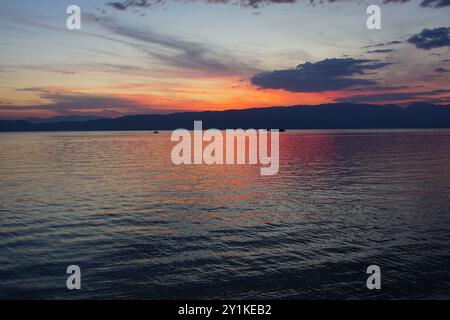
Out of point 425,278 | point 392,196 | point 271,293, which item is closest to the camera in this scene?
point 271,293

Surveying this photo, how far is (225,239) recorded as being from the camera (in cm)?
2773

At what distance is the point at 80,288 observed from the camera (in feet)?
64.0

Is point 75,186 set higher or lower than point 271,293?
higher

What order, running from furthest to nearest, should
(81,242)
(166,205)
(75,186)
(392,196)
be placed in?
(75,186) → (392,196) → (166,205) → (81,242)

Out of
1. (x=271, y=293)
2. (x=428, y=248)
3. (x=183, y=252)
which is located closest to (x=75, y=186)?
(x=183, y=252)

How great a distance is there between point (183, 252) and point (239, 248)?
12.8 feet

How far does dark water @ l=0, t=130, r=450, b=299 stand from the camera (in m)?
19.7

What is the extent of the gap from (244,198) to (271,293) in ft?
83.0

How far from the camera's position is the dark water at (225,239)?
19734 mm

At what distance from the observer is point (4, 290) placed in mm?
19156

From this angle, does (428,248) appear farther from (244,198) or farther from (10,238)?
(10,238)

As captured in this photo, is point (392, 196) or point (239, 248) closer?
point (239, 248)

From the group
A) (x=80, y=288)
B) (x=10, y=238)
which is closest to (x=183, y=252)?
(x=80, y=288)

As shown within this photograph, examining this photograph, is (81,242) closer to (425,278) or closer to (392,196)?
(425,278)
